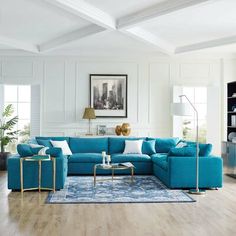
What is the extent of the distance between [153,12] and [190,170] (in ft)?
8.50

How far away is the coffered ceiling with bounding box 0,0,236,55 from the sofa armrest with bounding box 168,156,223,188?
234 cm

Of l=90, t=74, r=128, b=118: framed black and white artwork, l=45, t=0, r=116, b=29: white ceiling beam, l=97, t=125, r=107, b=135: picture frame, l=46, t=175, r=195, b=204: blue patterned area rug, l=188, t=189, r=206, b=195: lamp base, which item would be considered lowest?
l=46, t=175, r=195, b=204: blue patterned area rug

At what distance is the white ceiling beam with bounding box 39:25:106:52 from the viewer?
26.5ft

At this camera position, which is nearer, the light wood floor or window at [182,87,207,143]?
the light wood floor

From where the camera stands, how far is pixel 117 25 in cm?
758

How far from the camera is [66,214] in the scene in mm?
5250

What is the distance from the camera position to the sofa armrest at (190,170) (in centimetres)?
703

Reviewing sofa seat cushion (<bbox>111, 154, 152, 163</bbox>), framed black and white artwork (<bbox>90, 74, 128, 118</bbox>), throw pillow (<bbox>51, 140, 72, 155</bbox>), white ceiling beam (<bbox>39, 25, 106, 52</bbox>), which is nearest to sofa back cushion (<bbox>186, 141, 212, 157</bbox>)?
sofa seat cushion (<bbox>111, 154, 152, 163</bbox>)

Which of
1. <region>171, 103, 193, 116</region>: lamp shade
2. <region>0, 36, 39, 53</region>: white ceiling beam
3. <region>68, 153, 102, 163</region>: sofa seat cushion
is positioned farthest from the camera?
<region>0, 36, 39, 53</region>: white ceiling beam

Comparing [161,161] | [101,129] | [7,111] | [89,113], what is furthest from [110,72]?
[161,161]

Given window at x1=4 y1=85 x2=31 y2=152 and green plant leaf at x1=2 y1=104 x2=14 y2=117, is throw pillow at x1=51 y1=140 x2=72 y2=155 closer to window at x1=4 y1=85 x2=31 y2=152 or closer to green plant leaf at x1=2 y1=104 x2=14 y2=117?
green plant leaf at x1=2 y1=104 x2=14 y2=117

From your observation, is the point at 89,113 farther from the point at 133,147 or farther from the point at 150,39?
the point at 150,39

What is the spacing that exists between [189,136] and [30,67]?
14.1 feet

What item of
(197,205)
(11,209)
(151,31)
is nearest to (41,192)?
(11,209)
